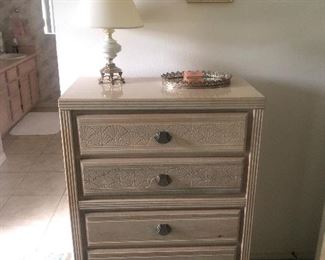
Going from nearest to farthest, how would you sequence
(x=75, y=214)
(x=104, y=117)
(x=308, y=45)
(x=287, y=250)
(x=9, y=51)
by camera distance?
(x=104, y=117)
(x=75, y=214)
(x=308, y=45)
(x=287, y=250)
(x=9, y=51)

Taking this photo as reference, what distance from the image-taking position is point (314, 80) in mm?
1592

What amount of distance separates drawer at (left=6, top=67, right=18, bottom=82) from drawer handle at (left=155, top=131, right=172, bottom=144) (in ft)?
9.87

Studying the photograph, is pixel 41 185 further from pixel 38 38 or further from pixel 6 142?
pixel 38 38

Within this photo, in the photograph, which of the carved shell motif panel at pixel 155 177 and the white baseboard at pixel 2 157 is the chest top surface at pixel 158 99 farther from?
the white baseboard at pixel 2 157

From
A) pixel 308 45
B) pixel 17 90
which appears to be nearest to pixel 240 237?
pixel 308 45

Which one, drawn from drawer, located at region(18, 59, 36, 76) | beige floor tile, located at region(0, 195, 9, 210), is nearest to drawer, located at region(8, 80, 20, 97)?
drawer, located at region(18, 59, 36, 76)

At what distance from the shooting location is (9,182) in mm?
2701

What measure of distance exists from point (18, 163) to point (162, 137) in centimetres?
230

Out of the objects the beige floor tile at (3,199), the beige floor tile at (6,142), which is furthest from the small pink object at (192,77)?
the beige floor tile at (6,142)

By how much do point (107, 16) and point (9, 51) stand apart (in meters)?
3.67

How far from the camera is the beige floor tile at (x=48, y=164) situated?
2.91 metres

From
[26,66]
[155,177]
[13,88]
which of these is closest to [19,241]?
[155,177]

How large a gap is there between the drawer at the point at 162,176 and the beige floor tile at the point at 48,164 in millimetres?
1790

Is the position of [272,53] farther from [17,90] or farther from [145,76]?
[17,90]
